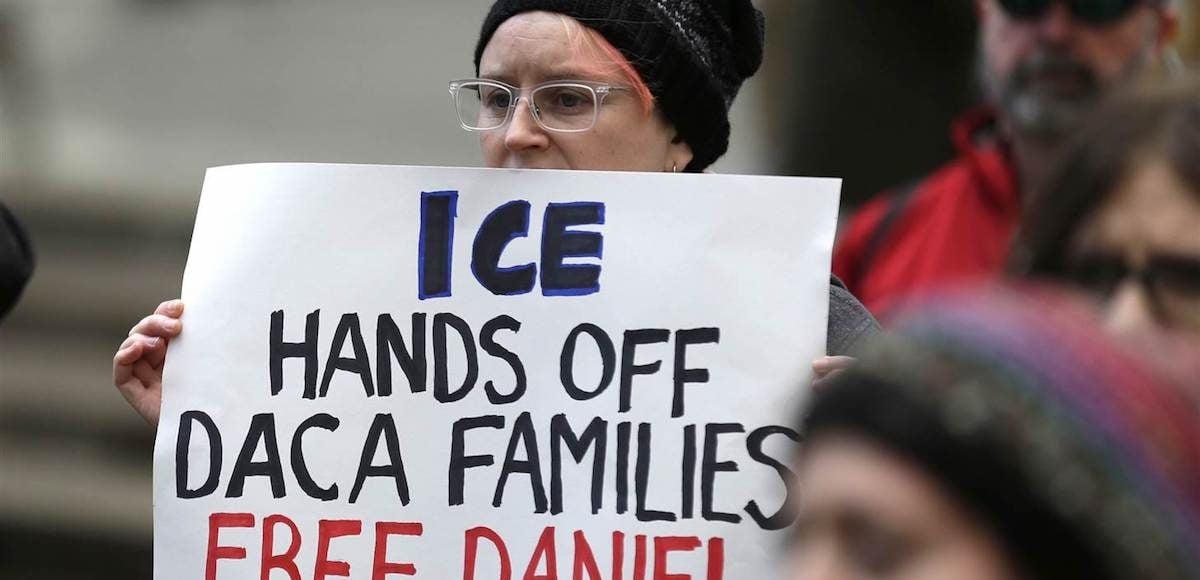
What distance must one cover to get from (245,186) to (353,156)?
5198 mm

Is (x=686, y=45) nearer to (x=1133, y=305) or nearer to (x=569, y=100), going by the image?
(x=569, y=100)

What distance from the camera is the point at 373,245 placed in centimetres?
230

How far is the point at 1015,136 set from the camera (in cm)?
382

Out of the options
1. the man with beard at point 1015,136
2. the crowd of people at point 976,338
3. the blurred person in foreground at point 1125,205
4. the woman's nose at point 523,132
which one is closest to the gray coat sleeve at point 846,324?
the crowd of people at point 976,338

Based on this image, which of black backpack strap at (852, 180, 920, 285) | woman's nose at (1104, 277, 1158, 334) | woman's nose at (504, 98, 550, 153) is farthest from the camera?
black backpack strap at (852, 180, 920, 285)

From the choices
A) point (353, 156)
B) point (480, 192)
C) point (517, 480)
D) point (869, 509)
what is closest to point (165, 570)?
point (517, 480)

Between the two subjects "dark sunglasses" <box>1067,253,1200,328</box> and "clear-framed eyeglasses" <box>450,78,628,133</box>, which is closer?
"dark sunglasses" <box>1067,253,1200,328</box>

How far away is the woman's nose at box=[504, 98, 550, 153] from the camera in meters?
2.31

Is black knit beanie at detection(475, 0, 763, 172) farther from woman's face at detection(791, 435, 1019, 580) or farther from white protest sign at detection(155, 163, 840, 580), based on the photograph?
woman's face at detection(791, 435, 1019, 580)

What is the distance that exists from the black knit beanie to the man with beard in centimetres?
120

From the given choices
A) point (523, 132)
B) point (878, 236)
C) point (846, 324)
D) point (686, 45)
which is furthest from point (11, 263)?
point (878, 236)

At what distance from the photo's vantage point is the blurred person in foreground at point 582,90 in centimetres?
233

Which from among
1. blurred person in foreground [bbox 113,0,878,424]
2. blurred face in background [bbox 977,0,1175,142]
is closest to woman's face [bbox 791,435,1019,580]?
blurred person in foreground [bbox 113,0,878,424]

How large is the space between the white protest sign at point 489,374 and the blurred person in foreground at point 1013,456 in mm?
1074
